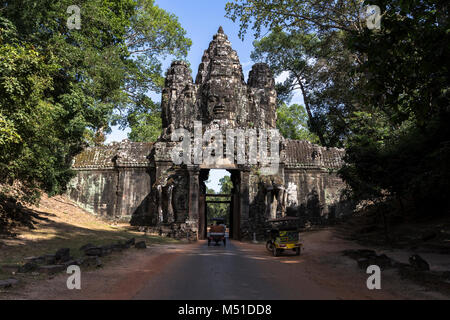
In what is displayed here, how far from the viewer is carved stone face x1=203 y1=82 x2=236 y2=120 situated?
2373 centimetres

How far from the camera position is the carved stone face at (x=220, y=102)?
77.9 feet

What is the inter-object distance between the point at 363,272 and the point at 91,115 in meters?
18.9

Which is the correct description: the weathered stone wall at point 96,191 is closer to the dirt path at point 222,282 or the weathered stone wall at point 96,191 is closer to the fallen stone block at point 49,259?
the dirt path at point 222,282

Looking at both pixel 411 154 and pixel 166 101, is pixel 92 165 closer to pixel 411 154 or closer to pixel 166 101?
pixel 166 101

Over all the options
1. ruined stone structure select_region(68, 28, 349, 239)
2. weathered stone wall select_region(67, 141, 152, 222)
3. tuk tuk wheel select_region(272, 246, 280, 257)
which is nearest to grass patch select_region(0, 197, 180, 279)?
weathered stone wall select_region(67, 141, 152, 222)

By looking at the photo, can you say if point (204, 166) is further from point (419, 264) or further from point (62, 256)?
point (419, 264)

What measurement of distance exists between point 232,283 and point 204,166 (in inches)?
575

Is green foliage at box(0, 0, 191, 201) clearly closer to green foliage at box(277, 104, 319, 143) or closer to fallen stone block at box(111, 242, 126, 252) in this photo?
fallen stone block at box(111, 242, 126, 252)

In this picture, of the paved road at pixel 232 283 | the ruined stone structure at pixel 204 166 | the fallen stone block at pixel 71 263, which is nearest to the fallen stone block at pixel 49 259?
the fallen stone block at pixel 71 263

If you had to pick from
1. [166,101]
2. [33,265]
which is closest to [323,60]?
[166,101]

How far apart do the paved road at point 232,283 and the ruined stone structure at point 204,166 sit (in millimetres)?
11436

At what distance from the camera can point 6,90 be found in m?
10.3

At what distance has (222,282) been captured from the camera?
25.4 feet
